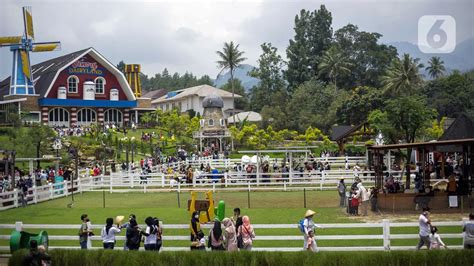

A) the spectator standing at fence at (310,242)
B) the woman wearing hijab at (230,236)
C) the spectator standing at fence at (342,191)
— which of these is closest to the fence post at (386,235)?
the spectator standing at fence at (310,242)

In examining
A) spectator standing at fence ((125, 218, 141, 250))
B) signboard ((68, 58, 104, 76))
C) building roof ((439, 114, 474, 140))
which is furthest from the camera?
signboard ((68, 58, 104, 76))

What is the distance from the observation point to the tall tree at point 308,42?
80.9 meters

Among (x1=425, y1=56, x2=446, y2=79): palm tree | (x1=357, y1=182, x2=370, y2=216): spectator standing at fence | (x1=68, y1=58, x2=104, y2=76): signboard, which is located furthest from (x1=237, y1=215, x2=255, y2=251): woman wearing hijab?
(x1=425, y1=56, x2=446, y2=79): palm tree

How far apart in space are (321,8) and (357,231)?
229ft

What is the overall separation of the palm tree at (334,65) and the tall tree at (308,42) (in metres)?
4.23

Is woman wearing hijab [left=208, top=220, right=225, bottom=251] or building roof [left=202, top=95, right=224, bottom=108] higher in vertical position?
building roof [left=202, top=95, right=224, bottom=108]

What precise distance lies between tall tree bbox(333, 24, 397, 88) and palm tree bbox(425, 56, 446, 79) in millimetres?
13102

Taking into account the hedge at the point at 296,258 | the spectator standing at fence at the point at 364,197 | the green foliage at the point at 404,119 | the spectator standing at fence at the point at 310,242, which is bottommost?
the hedge at the point at 296,258

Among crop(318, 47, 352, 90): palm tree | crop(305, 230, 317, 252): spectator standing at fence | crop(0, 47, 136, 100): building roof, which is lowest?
crop(305, 230, 317, 252): spectator standing at fence

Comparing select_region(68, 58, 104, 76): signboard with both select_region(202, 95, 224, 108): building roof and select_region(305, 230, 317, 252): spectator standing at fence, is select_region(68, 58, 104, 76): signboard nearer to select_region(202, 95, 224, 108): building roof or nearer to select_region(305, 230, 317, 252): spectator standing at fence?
select_region(202, 95, 224, 108): building roof

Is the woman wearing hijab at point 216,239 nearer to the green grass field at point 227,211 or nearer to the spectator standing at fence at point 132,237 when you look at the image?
the spectator standing at fence at point 132,237

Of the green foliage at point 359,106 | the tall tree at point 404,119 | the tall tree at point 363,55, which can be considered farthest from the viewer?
the tall tree at point 363,55

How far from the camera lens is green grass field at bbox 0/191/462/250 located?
55.4 feet

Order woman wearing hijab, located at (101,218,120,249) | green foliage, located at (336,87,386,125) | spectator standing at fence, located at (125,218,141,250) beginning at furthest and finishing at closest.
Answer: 1. green foliage, located at (336,87,386,125)
2. woman wearing hijab, located at (101,218,120,249)
3. spectator standing at fence, located at (125,218,141,250)
